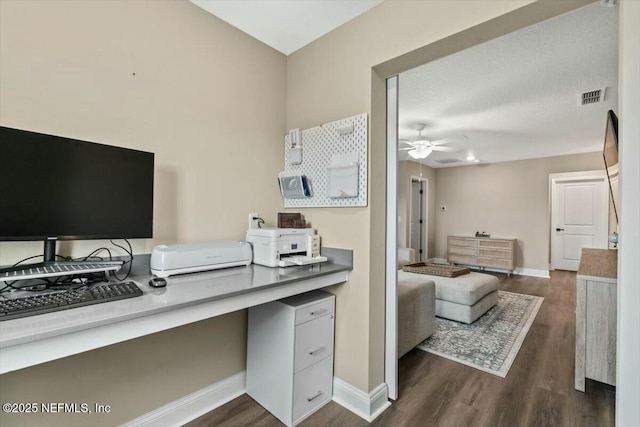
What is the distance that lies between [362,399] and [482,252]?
5441 mm

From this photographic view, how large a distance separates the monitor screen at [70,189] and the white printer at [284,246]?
587mm

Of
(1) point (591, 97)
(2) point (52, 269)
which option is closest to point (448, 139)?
(1) point (591, 97)

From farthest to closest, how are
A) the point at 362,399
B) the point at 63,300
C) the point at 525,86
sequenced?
the point at 525,86, the point at 362,399, the point at 63,300

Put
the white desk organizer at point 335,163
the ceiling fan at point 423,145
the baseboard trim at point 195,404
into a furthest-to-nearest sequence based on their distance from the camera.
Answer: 1. the ceiling fan at point 423,145
2. the white desk organizer at point 335,163
3. the baseboard trim at point 195,404

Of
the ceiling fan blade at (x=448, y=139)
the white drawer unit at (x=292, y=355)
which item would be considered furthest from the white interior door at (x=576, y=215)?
the white drawer unit at (x=292, y=355)

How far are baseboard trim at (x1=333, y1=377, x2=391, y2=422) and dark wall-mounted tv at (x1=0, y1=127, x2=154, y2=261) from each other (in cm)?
145

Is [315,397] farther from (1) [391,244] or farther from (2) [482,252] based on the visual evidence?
(2) [482,252]

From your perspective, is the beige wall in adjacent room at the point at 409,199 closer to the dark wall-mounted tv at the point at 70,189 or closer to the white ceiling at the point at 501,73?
the white ceiling at the point at 501,73

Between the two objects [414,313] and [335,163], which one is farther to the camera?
[414,313]

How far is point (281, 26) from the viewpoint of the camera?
76.4 inches

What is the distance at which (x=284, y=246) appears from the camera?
1778 mm

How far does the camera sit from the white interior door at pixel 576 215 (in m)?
5.48

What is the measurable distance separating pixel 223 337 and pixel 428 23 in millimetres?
2149

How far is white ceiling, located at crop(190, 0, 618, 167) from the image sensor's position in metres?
1.81
